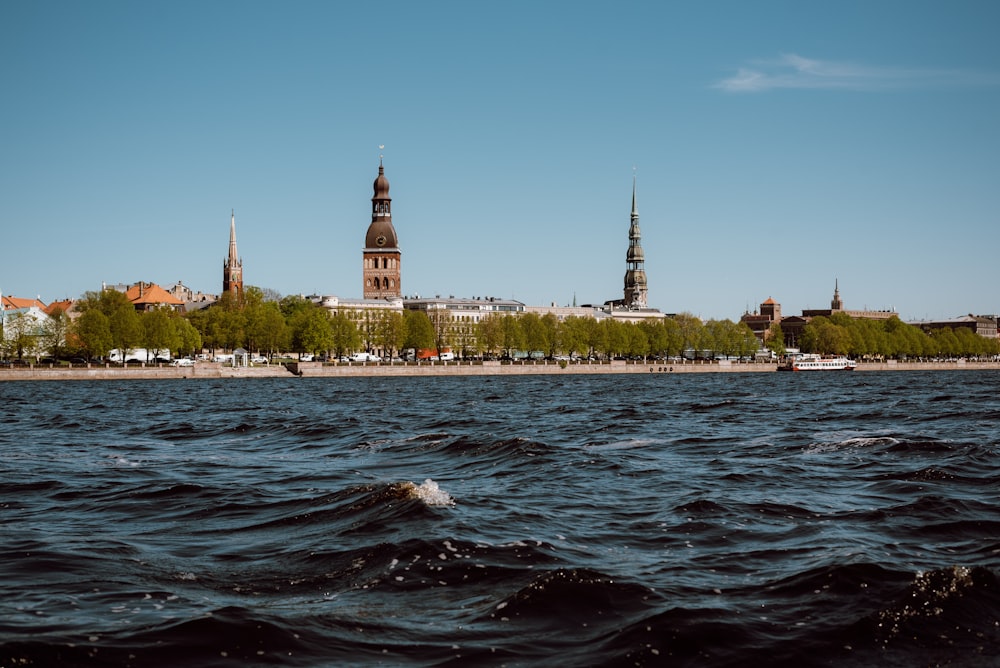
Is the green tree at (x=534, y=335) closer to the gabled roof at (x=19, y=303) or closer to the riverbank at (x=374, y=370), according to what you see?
the riverbank at (x=374, y=370)

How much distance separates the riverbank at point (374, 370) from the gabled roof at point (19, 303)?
5578 centimetres

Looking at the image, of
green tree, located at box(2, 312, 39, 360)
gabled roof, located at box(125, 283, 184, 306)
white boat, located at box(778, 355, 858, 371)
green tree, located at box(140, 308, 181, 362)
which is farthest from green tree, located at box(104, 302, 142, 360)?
white boat, located at box(778, 355, 858, 371)

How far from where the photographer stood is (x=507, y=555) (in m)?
12.7

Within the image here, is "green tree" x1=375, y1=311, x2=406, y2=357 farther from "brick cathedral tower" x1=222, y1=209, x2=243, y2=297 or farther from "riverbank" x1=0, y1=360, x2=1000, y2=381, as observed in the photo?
"brick cathedral tower" x1=222, y1=209, x2=243, y2=297

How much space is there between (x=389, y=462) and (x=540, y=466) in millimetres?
3615

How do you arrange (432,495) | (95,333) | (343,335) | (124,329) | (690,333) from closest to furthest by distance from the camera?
(432,495)
(95,333)
(124,329)
(343,335)
(690,333)

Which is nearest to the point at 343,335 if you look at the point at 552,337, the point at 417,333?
the point at 417,333

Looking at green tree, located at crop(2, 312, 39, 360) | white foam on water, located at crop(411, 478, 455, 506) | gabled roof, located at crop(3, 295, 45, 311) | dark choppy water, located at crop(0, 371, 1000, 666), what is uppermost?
gabled roof, located at crop(3, 295, 45, 311)

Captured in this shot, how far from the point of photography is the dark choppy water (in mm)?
9156

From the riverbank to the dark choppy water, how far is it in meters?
77.5

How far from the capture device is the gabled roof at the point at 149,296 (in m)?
174

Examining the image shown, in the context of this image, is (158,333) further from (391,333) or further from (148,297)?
(148,297)

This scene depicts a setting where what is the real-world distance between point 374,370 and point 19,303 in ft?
242

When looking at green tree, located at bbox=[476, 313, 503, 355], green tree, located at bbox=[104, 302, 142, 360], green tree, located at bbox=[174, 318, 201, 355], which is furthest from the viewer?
green tree, located at bbox=[476, 313, 503, 355]
